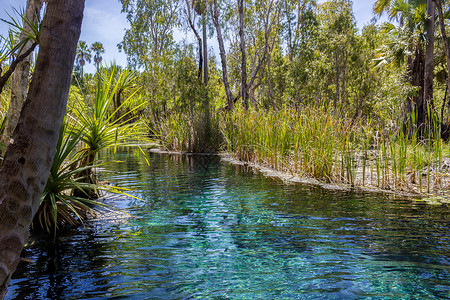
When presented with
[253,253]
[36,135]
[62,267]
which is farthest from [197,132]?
[36,135]

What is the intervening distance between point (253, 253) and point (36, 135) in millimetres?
2662

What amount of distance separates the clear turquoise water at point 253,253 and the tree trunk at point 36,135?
1495 mm

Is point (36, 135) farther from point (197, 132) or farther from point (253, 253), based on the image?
point (197, 132)

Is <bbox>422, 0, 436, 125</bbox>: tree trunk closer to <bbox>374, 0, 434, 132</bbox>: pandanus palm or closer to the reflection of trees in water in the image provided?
<bbox>374, 0, 434, 132</bbox>: pandanus palm

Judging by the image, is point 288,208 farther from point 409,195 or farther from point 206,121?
point 206,121

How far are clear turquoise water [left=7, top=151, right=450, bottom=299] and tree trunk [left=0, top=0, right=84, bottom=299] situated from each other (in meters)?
1.49

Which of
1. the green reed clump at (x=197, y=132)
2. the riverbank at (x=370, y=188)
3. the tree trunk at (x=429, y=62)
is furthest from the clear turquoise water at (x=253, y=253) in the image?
the green reed clump at (x=197, y=132)

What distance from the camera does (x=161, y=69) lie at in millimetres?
20453

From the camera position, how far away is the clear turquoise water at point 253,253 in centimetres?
273

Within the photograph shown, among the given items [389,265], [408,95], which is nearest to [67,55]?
[389,265]

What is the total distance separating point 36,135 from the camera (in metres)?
1.40

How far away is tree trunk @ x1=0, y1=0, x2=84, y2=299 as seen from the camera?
1.35m

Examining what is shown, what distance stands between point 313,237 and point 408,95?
11.8 meters

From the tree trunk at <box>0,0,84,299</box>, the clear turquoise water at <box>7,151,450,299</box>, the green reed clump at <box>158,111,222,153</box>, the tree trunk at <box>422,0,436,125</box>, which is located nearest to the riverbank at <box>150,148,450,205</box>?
the clear turquoise water at <box>7,151,450,299</box>
